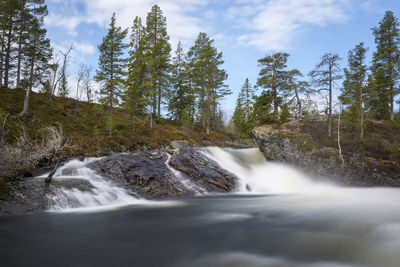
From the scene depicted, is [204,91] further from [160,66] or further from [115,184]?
[115,184]

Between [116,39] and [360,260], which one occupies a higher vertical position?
[116,39]

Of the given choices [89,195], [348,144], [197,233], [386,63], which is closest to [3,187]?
[89,195]

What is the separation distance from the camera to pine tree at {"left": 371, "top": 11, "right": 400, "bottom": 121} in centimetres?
2290

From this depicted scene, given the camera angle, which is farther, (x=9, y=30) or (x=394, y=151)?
(x=9, y=30)

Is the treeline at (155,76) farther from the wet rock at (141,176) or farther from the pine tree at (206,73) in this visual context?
the wet rock at (141,176)

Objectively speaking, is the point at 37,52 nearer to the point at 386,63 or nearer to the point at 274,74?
the point at 274,74

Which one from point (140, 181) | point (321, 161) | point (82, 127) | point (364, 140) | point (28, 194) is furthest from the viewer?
point (82, 127)

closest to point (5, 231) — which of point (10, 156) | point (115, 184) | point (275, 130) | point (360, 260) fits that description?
point (10, 156)

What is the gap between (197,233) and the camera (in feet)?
18.7

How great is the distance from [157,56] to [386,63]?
2930cm

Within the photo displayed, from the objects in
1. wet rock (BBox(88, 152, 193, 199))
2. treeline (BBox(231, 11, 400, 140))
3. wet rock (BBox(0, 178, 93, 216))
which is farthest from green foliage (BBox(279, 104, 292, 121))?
wet rock (BBox(0, 178, 93, 216))

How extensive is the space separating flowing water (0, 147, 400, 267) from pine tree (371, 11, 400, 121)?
22079 mm

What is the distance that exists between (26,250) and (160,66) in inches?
1116

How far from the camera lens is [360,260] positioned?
12.7ft
